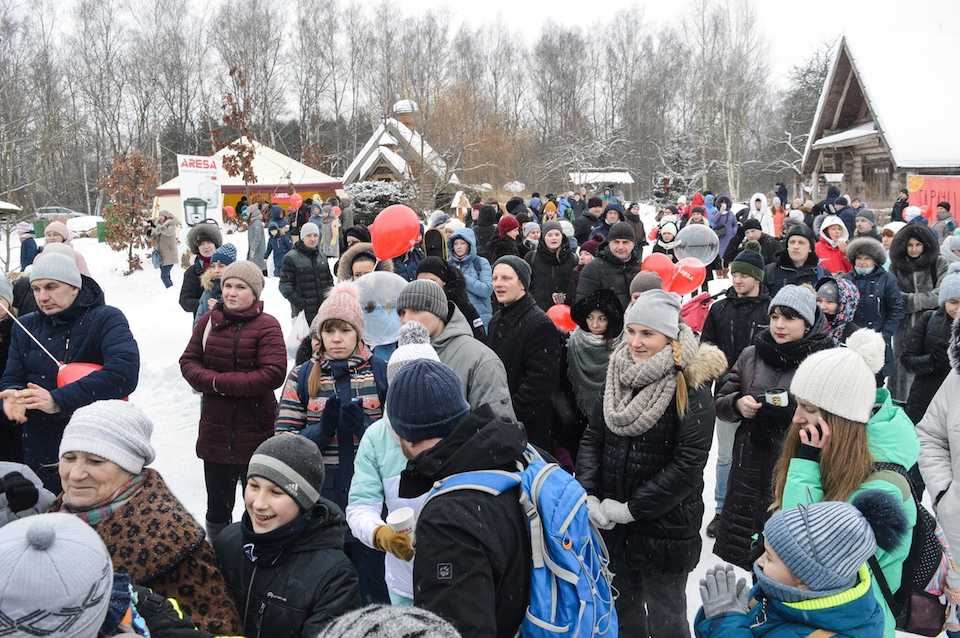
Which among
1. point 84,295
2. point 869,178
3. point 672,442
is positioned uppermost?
point 869,178

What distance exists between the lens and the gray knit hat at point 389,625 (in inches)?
48.5

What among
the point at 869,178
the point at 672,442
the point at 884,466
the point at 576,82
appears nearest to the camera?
the point at 884,466

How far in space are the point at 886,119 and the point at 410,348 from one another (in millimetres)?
19218

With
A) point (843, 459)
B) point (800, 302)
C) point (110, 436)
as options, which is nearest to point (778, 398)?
point (800, 302)

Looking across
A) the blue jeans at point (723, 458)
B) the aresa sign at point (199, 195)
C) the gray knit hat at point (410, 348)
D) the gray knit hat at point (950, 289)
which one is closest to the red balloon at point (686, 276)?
the blue jeans at point (723, 458)

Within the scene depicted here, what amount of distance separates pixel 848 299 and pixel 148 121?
52.8 meters

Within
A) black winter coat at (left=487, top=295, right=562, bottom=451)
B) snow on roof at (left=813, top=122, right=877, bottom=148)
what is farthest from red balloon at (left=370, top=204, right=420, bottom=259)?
snow on roof at (left=813, top=122, right=877, bottom=148)

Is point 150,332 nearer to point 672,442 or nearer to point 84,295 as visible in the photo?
point 84,295

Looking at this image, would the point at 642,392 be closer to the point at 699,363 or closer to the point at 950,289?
the point at 699,363

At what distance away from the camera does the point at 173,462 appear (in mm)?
6566

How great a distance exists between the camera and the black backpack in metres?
2.50

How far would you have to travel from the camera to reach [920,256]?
6969mm

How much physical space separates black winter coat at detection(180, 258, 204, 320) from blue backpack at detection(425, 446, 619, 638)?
5758 mm

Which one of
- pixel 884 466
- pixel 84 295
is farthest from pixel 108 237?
pixel 884 466
